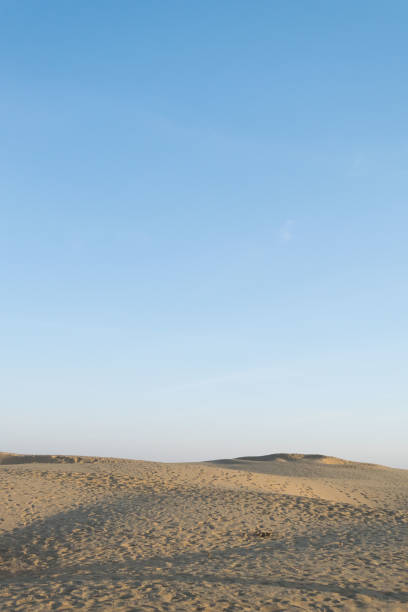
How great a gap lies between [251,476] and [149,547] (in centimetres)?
1440

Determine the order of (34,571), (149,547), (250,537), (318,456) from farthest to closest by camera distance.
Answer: (318,456), (250,537), (149,547), (34,571)

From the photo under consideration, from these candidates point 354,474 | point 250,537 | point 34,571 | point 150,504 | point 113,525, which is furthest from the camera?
point 354,474

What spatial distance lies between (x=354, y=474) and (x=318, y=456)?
9.86m

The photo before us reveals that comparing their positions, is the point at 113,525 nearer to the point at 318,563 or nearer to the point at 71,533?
the point at 71,533

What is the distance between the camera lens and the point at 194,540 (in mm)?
16391

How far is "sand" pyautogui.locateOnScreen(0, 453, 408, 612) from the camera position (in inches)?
426

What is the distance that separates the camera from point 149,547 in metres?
15.6

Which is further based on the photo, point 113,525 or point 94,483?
point 94,483

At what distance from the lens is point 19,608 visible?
32.8 ft

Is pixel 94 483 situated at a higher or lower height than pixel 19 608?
higher

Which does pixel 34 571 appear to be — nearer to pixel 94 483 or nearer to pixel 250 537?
pixel 250 537

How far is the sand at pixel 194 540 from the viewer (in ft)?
35.5

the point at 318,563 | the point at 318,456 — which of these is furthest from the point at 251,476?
the point at 318,456

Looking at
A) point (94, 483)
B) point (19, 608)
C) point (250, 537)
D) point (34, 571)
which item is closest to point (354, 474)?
point (94, 483)
